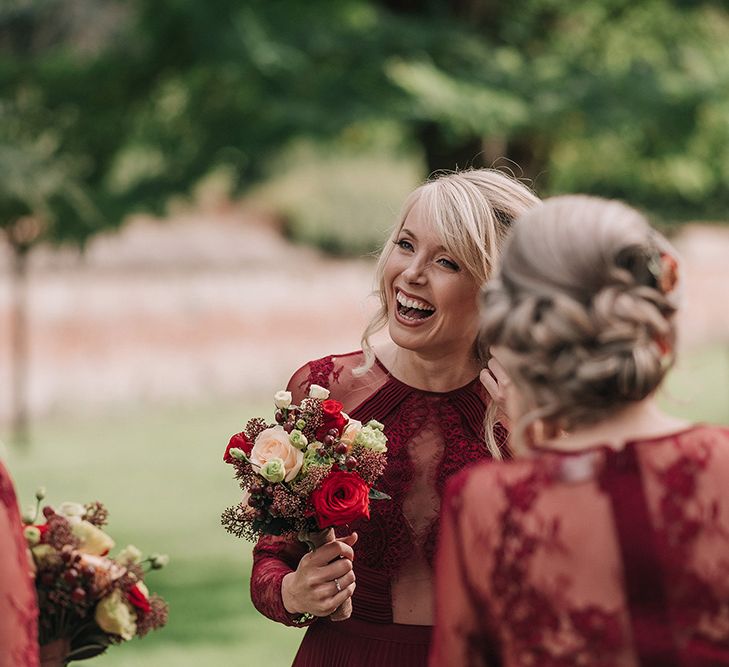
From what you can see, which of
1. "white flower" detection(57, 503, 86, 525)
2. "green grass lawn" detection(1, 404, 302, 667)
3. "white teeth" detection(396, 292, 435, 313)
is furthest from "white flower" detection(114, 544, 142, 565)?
"green grass lawn" detection(1, 404, 302, 667)

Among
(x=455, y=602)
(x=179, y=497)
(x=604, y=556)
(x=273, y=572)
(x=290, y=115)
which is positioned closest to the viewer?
(x=604, y=556)

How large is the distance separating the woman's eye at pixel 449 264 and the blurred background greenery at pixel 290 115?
234 inches

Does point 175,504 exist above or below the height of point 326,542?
above

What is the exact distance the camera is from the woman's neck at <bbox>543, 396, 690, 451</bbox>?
2.27 meters

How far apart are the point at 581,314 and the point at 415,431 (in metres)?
1.47

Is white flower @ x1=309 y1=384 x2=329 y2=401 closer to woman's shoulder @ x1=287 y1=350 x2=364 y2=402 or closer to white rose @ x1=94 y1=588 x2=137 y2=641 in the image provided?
woman's shoulder @ x1=287 y1=350 x2=364 y2=402

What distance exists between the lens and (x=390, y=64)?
11219 millimetres

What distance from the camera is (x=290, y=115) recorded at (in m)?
11.1

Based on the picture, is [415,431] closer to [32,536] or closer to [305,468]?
[305,468]

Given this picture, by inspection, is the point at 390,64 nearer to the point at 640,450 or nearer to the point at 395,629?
the point at 395,629

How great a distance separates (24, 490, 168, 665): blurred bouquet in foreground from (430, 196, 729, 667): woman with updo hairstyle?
0.94 m

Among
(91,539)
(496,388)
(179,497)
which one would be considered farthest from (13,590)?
(179,497)

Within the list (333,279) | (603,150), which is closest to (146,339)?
(333,279)

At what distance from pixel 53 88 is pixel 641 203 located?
6.02m
